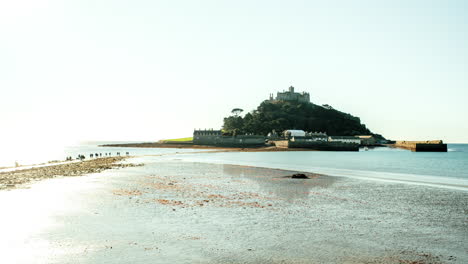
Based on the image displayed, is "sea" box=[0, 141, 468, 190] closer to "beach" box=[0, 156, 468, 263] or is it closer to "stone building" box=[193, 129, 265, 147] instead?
"beach" box=[0, 156, 468, 263]

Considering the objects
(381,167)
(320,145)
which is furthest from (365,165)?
(320,145)

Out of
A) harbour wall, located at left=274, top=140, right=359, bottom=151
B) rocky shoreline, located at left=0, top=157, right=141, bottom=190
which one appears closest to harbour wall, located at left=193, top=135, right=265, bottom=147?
harbour wall, located at left=274, top=140, right=359, bottom=151

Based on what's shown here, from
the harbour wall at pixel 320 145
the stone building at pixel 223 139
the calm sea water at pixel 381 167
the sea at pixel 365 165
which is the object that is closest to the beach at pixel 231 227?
the sea at pixel 365 165

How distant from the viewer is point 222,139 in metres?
181

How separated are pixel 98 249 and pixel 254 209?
8.85 meters

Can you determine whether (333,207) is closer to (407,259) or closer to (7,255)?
(407,259)

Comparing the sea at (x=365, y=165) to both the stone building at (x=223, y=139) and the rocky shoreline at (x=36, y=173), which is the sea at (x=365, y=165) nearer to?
the rocky shoreline at (x=36, y=173)

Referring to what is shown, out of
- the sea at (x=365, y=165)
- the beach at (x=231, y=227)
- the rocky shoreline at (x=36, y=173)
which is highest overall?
the beach at (x=231, y=227)

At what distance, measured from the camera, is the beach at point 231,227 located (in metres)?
11.2

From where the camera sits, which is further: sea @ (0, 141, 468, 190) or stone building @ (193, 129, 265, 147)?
stone building @ (193, 129, 265, 147)

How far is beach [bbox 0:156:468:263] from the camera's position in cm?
1118

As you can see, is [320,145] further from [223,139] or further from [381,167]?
[381,167]

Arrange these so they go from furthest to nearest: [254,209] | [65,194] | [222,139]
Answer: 1. [222,139]
2. [65,194]
3. [254,209]

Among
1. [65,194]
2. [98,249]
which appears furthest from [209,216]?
[65,194]
